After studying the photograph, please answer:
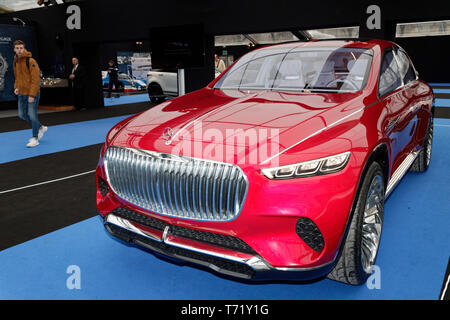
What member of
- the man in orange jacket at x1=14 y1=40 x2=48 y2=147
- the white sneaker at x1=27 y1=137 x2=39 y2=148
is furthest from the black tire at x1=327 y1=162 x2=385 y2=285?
the white sneaker at x1=27 y1=137 x2=39 y2=148

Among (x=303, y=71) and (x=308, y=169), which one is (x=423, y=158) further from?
(x=308, y=169)

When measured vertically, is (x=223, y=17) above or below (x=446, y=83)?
above

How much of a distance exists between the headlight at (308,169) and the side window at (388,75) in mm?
1188

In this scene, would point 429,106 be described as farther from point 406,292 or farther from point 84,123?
point 84,123

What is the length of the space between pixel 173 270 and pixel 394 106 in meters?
2.16

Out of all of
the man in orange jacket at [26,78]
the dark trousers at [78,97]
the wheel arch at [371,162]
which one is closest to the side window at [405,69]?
the wheel arch at [371,162]

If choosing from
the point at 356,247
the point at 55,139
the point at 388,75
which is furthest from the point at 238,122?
the point at 55,139

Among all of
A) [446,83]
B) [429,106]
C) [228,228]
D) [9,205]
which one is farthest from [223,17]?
[446,83]

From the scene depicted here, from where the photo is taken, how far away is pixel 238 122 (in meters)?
2.43

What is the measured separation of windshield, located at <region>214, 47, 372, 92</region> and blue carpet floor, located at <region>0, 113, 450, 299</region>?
4.58ft

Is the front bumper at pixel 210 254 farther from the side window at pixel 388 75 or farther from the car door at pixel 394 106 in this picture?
the side window at pixel 388 75

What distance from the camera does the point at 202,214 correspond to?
7.09 ft

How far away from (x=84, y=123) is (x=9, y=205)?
23.4ft
